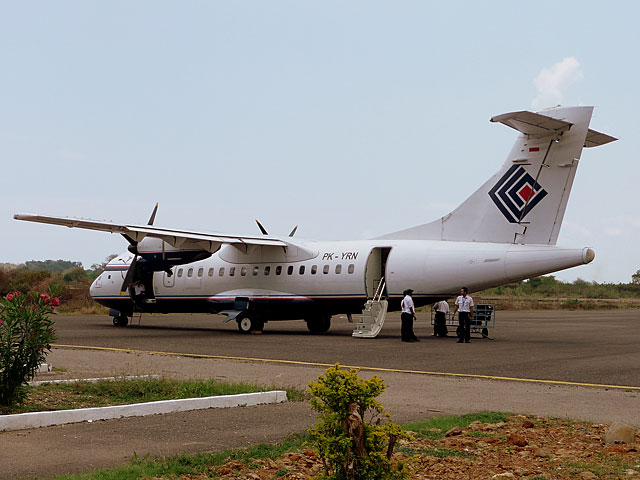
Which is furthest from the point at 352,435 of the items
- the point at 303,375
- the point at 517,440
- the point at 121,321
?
the point at 121,321

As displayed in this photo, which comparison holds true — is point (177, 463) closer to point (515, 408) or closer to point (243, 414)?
point (243, 414)

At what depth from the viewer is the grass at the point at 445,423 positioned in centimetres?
820

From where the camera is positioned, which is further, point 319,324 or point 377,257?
point 319,324

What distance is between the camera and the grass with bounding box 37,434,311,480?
6191 millimetres

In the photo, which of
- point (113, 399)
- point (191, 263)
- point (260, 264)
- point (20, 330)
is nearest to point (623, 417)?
point (113, 399)

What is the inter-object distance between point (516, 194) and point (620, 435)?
15.2 m

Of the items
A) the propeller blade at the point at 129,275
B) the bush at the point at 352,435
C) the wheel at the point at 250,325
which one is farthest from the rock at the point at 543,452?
the propeller blade at the point at 129,275

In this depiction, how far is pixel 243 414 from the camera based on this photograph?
Result: 948 centimetres

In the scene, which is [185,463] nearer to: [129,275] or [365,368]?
[365,368]

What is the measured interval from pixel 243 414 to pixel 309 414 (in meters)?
0.83

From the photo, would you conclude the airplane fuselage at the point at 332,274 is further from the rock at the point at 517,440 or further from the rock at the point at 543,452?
the rock at the point at 543,452

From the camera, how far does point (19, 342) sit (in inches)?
368

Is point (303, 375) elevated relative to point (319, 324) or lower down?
lower down

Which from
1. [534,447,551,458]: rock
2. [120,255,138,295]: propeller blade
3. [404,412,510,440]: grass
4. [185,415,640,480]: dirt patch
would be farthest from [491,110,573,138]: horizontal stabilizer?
[120,255,138,295]: propeller blade
